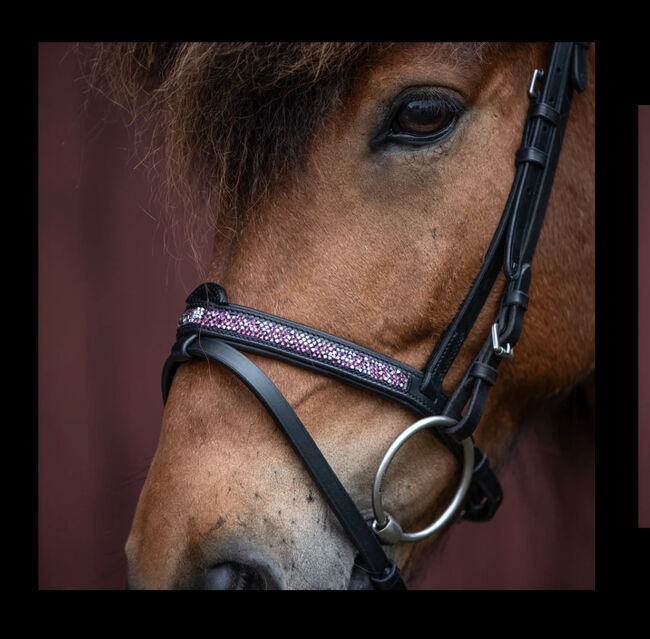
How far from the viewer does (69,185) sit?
1.50 meters

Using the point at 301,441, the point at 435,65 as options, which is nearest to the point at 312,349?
the point at 301,441

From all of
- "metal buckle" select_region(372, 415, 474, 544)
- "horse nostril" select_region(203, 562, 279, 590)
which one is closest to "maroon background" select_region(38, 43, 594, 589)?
"metal buckle" select_region(372, 415, 474, 544)

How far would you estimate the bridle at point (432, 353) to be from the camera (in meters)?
0.68

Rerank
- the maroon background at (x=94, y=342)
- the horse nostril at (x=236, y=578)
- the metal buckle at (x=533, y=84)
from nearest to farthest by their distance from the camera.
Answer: the horse nostril at (x=236, y=578) < the metal buckle at (x=533, y=84) < the maroon background at (x=94, y=342)

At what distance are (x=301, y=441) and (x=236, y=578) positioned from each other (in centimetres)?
16

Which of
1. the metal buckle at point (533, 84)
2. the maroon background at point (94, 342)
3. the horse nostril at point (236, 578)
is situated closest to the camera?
the horse nostril at point (236, 578)

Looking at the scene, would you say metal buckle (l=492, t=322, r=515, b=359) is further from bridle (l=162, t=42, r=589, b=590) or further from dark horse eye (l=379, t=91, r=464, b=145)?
dark horse eye (l=379, t=91, r=464, b=145)

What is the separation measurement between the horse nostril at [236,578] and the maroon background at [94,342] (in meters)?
0.86

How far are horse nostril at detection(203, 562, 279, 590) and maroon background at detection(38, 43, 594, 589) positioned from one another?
2.81 feet

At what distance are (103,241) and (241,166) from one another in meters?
0.93

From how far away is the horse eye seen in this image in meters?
0.72

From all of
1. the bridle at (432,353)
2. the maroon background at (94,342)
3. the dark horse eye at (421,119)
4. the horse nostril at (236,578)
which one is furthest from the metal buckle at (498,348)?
the maroon background at (94,342)

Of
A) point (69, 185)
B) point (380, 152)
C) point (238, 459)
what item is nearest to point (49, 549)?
point (69, 185)

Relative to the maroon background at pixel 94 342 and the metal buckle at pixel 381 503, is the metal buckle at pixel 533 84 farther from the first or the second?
the maroon background at pixel 94 342
